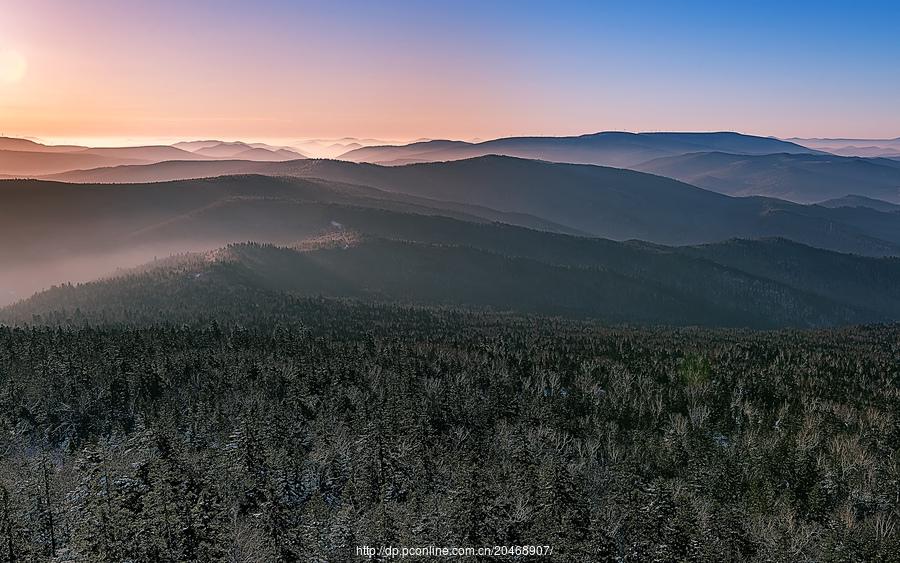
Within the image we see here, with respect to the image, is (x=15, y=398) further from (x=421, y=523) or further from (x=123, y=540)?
(x=421, y=523)

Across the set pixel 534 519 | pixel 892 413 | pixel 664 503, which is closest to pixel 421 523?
pixel 534 519

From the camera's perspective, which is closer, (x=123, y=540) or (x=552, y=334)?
(x=123, y=540)

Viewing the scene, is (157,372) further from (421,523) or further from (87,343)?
(421,523)

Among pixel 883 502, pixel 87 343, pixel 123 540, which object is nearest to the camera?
pixel 123 540

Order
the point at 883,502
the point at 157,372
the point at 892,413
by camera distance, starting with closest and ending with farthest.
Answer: the point at 883,502
the point at 892,413
the point at 157,372

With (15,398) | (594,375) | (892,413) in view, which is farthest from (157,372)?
(892,413)

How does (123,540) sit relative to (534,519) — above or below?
above
